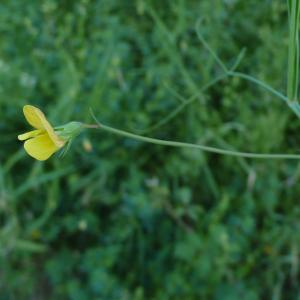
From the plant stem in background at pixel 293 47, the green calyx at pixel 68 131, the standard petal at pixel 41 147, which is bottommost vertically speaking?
the plant stem in background at pixel 293 47

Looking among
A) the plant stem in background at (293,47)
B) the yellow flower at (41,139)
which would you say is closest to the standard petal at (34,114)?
the yellow flower at (41,139)

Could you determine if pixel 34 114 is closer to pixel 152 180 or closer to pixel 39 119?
pixel 39 119

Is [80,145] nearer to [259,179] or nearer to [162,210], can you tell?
[162,210]

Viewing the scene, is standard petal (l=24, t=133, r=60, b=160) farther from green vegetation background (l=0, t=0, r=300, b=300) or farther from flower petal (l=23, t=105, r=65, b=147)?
green vegetation background (l=0, t=0, r=300, b=300)

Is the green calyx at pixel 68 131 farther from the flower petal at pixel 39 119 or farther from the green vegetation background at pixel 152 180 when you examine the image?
the green vegetation background at pixel 152 180

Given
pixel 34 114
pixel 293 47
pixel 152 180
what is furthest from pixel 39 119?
pixel 152 180

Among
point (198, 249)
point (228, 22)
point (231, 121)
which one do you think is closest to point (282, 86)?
point (231, 121)

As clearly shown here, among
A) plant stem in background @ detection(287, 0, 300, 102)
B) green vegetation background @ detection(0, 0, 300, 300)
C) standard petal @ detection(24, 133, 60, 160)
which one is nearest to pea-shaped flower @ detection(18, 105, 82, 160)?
standard petal @ detection(24, 133, 60, 160)
